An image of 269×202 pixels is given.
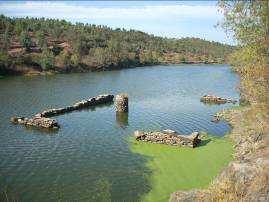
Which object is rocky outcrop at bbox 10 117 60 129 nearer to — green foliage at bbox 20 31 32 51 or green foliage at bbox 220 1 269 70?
green foliage at bbox 220 1 269 70

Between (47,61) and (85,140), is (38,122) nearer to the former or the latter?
(85,140)

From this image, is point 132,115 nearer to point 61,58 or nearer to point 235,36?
point 235,36

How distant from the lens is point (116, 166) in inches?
1378

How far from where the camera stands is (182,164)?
36.2m

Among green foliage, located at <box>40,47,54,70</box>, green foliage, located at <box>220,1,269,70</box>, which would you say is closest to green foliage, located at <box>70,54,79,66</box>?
green foliage, located at <box>40,47,54,70</box>

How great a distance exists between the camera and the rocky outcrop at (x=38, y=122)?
48844 millimetres

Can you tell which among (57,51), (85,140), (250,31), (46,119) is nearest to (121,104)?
(46,119)

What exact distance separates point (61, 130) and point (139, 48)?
154770 millimetres

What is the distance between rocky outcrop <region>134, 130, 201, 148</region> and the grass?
2.19 ft

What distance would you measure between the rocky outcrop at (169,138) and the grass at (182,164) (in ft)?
2.19

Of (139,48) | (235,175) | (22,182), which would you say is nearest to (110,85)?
(22,182)

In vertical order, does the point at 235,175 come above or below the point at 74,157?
above

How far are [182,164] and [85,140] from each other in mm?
11983

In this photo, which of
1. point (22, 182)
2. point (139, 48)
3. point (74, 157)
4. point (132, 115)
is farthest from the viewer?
point (139, 48)
